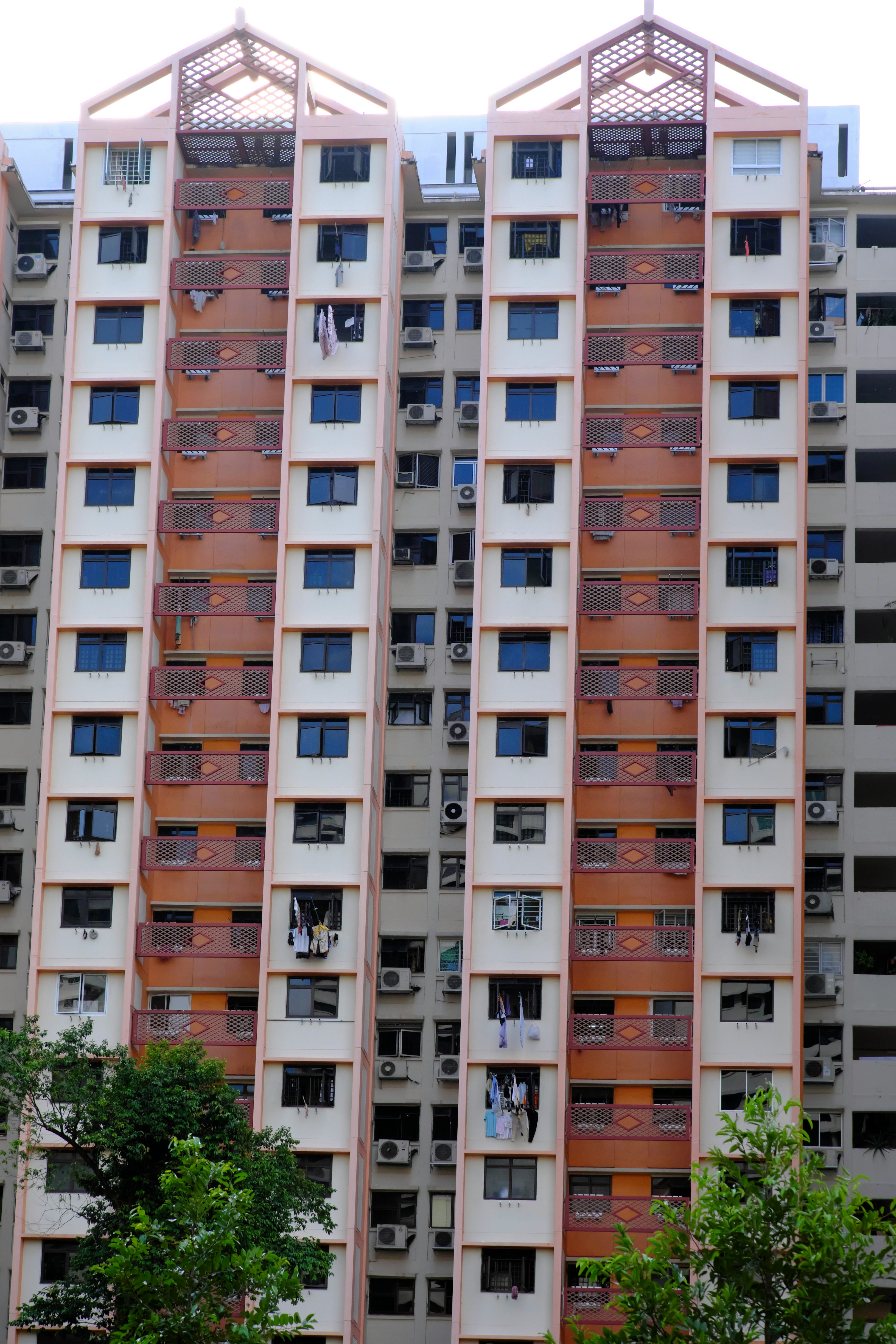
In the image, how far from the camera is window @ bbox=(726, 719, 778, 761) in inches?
1718

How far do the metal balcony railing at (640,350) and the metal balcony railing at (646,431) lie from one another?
1.19m

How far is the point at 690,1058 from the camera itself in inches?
1690

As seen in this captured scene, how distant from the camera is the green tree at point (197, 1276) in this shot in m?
26.8

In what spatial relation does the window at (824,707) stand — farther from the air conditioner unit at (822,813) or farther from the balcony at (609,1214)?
the balcony at (609,1214)

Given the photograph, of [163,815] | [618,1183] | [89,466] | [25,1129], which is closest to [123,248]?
[89,466]

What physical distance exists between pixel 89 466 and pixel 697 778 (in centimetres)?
1461

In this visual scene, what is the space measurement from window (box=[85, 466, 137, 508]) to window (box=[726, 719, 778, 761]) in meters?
13.6

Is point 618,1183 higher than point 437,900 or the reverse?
the reverse

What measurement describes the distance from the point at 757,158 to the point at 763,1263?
26850 mm

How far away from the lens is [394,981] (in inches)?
1773

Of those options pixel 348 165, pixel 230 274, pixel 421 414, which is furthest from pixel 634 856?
pixel 348 165

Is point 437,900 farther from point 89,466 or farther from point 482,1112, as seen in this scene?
point 89,466

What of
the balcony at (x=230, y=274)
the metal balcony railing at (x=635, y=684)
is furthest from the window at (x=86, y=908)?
the balcony at (x=230, y=274)

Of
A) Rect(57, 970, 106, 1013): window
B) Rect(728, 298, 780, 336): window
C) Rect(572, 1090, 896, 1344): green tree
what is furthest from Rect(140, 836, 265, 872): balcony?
Rect(572, 1090, 896, 1344): green tree
